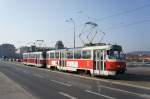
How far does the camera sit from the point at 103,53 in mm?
30109

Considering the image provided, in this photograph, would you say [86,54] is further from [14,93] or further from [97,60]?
[14,93]

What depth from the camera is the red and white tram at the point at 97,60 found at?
29084 mm

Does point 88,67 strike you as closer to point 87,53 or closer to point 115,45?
point 87,53

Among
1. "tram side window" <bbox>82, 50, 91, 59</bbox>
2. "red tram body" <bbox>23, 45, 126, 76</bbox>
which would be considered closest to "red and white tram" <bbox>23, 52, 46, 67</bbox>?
"red tram body" <bbox>23, 45, 126, 76</bbox>

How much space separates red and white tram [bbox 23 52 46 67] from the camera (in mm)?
56656

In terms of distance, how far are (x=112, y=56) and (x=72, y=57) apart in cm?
961

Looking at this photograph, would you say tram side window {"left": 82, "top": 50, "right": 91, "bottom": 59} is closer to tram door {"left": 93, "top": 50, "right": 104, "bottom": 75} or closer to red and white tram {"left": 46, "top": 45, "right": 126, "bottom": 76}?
red and white tram {"left": 46, "top": 45, "right": 126, "bottom": 76}

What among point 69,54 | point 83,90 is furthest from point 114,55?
point 69,54

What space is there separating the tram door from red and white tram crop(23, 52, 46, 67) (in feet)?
83.7

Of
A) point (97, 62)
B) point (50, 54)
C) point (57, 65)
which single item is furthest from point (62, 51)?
point (97, 62)

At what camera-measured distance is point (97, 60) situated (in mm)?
31125

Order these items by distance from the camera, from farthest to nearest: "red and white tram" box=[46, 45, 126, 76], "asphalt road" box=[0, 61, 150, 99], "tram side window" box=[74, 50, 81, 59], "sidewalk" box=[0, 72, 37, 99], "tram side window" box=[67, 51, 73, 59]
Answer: "tram side window" box=[67, 51, 73, 59]
"tram side window" box=[74, 50, 81, 59]
"red and white tram" box=[46, 45, 126, 76]
"asphalt road" box=[0, 61, 150, 99]
"sidewalk" box=[0, 72, 37, 99]

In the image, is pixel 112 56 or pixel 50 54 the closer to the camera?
pixel 112 56

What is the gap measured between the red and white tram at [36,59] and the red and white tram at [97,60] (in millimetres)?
16958
